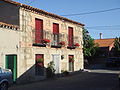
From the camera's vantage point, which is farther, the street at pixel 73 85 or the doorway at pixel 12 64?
the doorway at pixel 12 64

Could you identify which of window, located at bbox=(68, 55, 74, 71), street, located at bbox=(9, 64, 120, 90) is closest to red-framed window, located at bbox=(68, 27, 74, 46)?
window, located at bbox=(68, 55, 74, 71)

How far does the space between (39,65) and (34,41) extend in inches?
76.1

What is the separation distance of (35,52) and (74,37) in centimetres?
667

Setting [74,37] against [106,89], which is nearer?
[106,89]

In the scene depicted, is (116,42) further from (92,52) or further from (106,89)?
(106,89)

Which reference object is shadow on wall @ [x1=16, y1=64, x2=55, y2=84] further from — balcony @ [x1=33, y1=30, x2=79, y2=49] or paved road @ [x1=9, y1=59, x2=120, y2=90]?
balcony @ [x1=33, y1=30, x2=79, y2=49]

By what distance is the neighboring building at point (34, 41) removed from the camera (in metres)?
14.0

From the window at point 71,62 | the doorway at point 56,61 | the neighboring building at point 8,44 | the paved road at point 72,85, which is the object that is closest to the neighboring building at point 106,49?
the window at point 71,62

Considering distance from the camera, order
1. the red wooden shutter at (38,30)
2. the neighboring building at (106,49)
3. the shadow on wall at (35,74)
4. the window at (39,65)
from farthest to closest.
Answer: the neighboring building at (106,49), the red wooden shutter at (38,30), the window at (39,65), the shadow on wall at (35,74)

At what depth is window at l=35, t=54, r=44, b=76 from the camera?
52.9 ft

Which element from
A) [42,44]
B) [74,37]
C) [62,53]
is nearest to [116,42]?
[74,37]

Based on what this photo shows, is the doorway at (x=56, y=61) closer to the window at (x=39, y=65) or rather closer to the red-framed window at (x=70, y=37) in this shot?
the window at (x=39, y=65)

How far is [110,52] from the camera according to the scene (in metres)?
45.1

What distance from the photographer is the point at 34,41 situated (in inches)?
629
